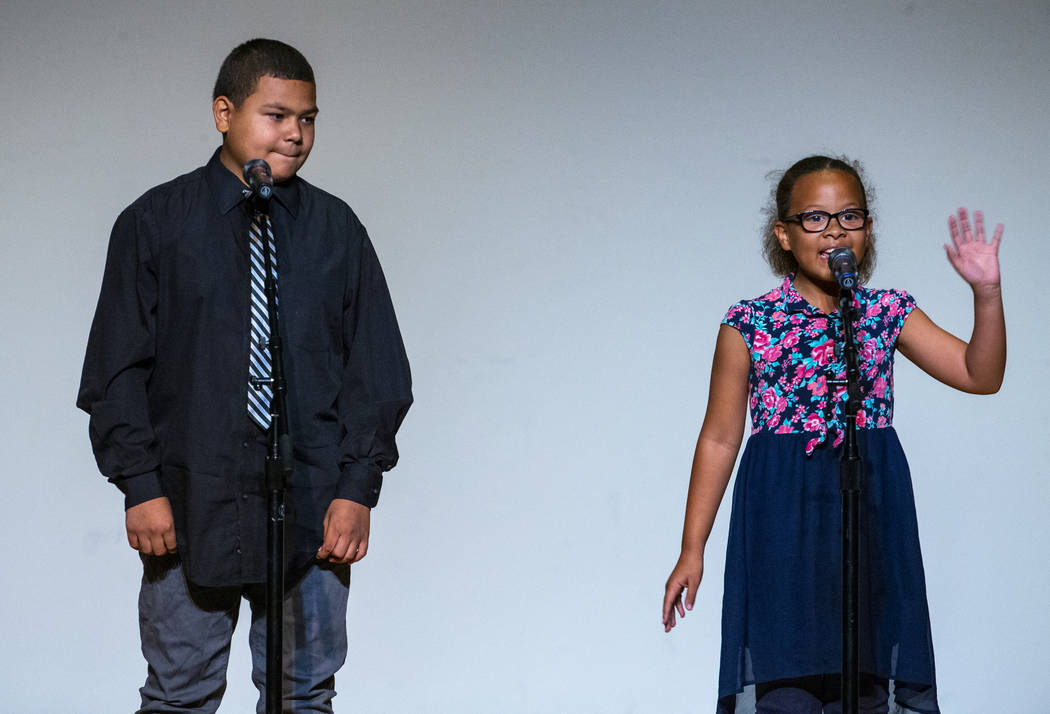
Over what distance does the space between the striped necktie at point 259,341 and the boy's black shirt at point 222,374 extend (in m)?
0.01

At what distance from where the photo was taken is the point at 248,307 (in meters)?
1.99

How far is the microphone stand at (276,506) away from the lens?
1.81 metres

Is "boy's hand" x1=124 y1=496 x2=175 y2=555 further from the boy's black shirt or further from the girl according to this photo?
the girl

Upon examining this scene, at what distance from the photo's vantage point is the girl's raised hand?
195cm

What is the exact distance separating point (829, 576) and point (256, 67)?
4.41ft

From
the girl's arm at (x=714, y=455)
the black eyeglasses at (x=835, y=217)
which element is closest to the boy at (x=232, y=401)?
the girl's arm at (x=714, y=455)

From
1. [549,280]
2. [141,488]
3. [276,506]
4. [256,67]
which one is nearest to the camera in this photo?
[276,506]

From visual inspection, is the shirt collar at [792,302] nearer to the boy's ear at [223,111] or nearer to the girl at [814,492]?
the girl at [814,492]

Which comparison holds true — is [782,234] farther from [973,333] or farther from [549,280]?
[549,280]

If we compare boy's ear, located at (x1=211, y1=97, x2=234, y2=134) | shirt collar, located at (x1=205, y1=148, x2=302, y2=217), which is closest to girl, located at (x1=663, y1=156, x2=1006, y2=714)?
shirt collar, located at (x1=205, y1=148, x2=302, y2=217)

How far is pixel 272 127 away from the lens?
2.02 metres

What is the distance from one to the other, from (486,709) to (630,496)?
70 centimetres

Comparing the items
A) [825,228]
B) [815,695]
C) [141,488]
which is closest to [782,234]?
[825,228]

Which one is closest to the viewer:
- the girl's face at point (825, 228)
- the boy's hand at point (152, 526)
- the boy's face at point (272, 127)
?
the boy's hand at point (152, 526)
